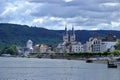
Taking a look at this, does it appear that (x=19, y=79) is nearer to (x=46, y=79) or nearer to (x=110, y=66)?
(x=46, y=79)

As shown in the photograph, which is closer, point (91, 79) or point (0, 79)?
point (0, 79)

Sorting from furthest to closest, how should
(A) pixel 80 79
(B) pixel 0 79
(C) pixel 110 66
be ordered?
(C) pixel 110 66, (A) pixel 80 79, (B) pixel 0 79

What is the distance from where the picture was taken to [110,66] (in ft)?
494

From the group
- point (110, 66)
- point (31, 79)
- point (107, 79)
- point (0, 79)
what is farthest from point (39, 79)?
point (110, 66)

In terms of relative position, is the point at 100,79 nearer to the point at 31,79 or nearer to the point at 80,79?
the point at 80,79

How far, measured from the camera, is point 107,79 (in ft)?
296

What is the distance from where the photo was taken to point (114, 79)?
90.8 m

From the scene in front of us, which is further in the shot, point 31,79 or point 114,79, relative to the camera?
point 114,79

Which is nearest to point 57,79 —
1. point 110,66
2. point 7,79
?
point 7,79

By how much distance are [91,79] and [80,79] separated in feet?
6.48

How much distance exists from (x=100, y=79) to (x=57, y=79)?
8766mm

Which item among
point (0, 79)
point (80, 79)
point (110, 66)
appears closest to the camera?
point (0, 79)

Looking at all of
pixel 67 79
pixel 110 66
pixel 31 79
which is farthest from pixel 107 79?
pixel 110 66

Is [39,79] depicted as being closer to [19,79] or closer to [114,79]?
[19,79]
